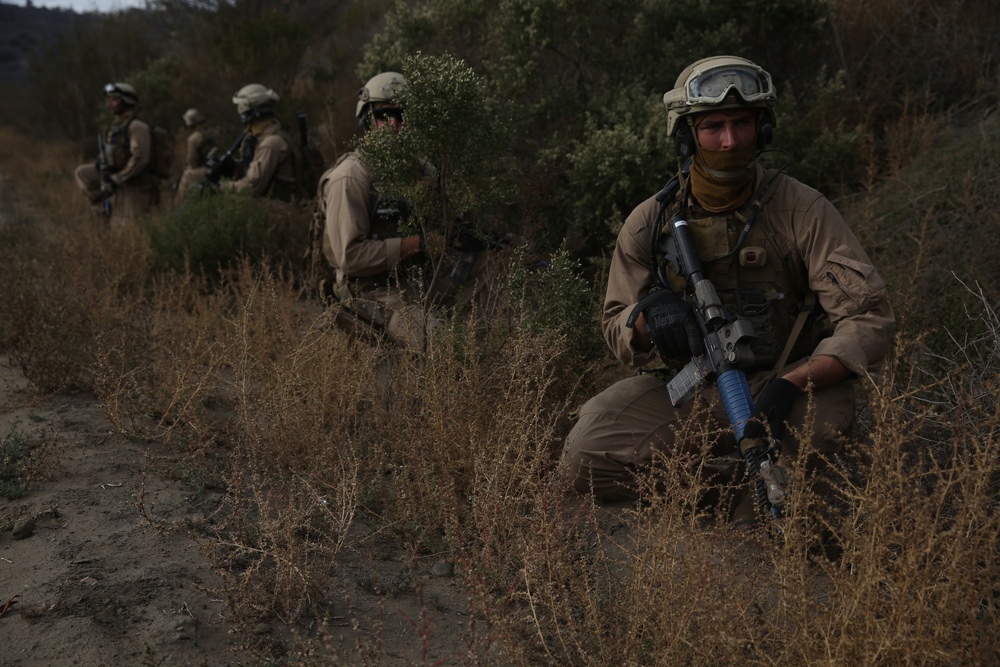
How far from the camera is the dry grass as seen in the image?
6.55ft

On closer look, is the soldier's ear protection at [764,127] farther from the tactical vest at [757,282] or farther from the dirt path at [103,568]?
the dirt path at [103,568]

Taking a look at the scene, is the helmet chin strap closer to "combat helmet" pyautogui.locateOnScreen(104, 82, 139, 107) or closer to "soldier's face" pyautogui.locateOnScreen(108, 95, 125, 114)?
"combat helmet" pyautogui.locateOnScreen(104, 82, 139, 107)

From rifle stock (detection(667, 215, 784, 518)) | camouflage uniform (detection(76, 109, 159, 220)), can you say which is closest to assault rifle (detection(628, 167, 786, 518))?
rifle stock (detection(667, 215, 784, 518))

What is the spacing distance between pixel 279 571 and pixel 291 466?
1003 millimetres

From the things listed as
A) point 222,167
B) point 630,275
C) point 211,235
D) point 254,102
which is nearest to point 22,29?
point 222,167

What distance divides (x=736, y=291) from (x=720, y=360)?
0.39m

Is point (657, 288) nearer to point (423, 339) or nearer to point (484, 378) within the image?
point (484, 378)

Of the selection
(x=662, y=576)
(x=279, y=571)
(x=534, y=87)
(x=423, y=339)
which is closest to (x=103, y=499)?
(x=279, y=571)

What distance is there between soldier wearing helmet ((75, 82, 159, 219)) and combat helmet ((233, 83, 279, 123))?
2.03m

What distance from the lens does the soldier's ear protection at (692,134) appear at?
10.9ft

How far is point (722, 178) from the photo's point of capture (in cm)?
330

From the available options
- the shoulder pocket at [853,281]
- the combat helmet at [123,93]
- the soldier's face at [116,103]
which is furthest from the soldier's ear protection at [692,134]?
the soldier's face at [116,103]

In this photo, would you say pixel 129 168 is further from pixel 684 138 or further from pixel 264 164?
pixel 684 138

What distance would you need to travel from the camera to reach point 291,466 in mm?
3582
